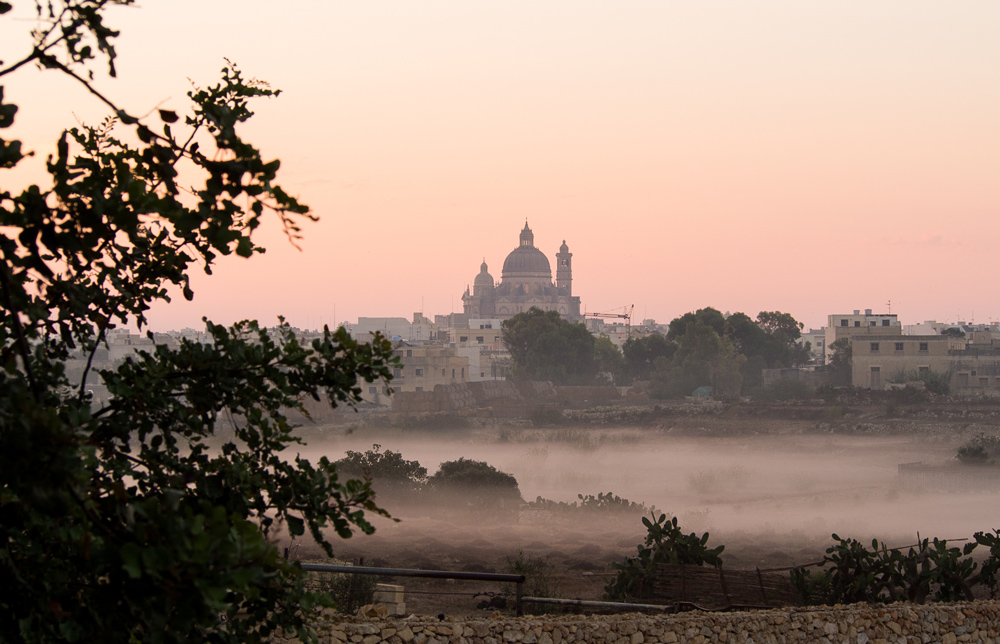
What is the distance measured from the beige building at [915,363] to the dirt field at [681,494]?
1083cm

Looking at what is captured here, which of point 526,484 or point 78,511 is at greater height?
point 78,511

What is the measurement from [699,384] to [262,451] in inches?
2468

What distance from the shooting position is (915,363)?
6028 centimetres

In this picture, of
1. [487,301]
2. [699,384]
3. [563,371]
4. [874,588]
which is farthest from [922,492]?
[487,301]

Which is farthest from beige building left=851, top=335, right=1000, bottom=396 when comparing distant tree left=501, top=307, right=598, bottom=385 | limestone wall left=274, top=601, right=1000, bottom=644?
limestone wall left=274, top=601, right=1000, bottom=644

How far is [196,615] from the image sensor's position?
2311 millimetres

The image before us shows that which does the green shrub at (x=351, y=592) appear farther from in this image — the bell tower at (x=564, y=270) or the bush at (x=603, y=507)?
the bell tower at (x=564, y=270)

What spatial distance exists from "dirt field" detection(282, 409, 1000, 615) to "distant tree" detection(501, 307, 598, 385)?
1788 cm

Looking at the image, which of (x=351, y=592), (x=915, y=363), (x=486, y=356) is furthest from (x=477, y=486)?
(x=486, y=356)

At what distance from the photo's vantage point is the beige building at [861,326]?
209ft

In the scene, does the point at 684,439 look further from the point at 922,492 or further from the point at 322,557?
the point at 322,557

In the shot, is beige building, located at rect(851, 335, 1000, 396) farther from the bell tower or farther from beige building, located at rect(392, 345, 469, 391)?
the bell tower

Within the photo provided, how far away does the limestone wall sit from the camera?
24.1ft

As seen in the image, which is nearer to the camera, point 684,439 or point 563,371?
point 684,439
